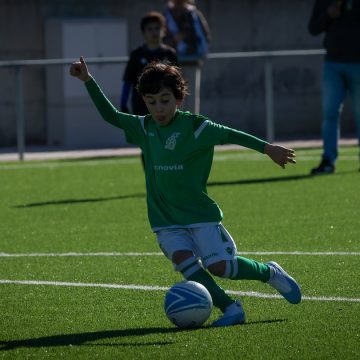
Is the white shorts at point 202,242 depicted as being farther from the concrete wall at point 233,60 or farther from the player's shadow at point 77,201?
the concrete wall at point 233,60

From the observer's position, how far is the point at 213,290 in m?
7.99

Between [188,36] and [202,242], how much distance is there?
37.0 feet

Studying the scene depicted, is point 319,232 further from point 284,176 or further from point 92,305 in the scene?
point 284,176

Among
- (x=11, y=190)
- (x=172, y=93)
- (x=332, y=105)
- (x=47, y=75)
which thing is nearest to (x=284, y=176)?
(x=332, y=105)

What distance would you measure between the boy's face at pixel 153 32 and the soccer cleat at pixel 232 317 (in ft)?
27.0

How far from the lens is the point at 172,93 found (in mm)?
8102

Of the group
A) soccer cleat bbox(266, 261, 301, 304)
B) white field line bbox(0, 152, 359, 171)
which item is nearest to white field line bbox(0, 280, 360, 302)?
soccer cleat bbox(266, 261, 301, 304)

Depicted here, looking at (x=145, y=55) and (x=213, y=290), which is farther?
(x=145, y=55)

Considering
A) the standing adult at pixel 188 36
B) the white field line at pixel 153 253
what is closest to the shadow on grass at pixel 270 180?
the standing adult at pixel 188 36

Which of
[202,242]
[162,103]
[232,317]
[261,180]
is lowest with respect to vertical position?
[261,180]

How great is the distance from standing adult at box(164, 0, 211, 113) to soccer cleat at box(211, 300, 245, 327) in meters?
11.0

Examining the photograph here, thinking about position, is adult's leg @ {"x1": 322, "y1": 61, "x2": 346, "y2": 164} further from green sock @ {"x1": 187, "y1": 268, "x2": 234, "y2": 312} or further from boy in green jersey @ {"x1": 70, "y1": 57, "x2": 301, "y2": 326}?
green sock @ {"x1": 187, "y1": 268, "x2": 234, "y2": 312}

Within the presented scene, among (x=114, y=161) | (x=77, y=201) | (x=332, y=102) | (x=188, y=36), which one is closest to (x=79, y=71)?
(x=77, y=201)

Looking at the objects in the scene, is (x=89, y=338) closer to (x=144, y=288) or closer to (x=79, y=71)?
(x=144, y=288)
